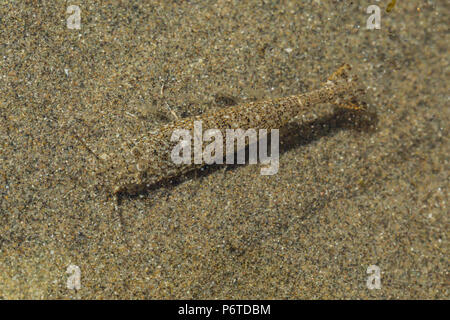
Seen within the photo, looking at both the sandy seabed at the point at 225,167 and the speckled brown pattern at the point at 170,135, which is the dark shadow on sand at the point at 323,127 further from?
the speckled brown pattern at the point at 170,135

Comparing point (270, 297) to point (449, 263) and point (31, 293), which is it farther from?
point (31, 293)

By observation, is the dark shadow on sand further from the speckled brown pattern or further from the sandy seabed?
the speckled brown pattern

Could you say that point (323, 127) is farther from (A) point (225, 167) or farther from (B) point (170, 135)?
(B) point (170, 135)

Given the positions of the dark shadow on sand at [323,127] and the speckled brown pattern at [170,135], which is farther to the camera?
the dark shadow on sand at [323,127]

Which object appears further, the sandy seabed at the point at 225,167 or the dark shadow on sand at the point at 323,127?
the dark shadow on sand at the point at 323,127

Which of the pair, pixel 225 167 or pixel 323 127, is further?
pixel 323 127

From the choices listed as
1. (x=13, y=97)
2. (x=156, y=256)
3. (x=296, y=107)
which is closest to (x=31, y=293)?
(x=156, y=256)

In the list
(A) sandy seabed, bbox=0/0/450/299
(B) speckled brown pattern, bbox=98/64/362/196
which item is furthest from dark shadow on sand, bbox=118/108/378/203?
(B) speckled brown pattern, bbox=98/64/362/196

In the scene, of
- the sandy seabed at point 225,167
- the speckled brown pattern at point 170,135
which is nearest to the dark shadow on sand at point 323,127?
the sandy seabed at point 225,167

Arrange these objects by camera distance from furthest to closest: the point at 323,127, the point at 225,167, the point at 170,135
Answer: the point at 323,127
the point at 225,167
the point at 170,135

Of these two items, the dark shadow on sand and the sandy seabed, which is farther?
the dark shadow on sand

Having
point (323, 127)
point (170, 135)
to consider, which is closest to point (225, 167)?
point (170, 135)
